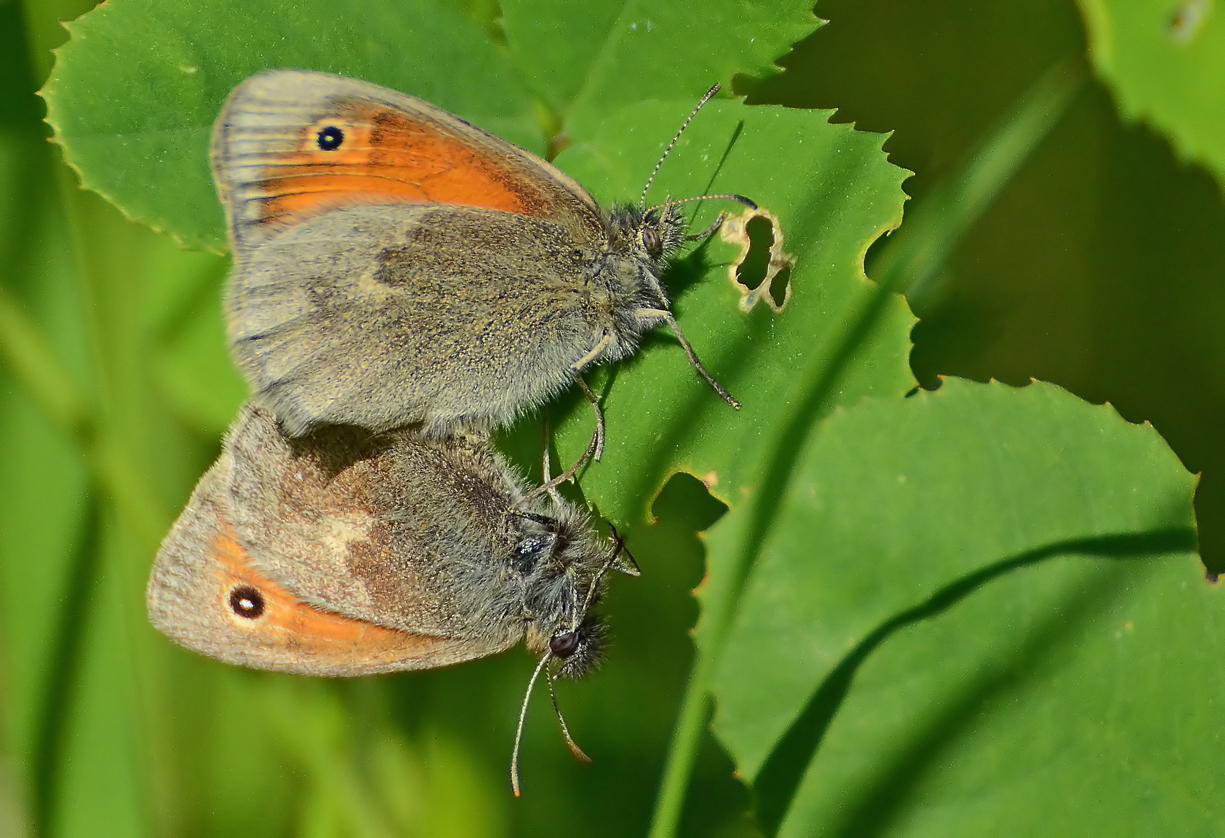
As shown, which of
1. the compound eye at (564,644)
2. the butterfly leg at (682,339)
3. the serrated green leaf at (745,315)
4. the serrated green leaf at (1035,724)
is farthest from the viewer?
the compound eye at (564,644)

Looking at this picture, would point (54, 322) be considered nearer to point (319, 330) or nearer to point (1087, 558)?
point (319, 330)

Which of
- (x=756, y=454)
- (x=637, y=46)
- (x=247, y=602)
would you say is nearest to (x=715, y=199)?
(x=637, y=46)

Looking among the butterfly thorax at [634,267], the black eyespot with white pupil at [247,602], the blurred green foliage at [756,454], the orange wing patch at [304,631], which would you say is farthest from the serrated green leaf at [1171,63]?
the black eyespot with white pupil at [247,602]

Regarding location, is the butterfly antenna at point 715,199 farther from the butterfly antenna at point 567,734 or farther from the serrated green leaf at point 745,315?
the butterfly antenna at point 567,734

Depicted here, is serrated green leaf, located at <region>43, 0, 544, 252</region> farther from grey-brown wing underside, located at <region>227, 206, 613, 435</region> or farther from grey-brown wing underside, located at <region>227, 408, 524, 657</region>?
grey-brown wing underside, located at <region>227, 408, 524, 657</region>

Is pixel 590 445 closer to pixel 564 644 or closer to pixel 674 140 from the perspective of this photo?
pixel 564 644

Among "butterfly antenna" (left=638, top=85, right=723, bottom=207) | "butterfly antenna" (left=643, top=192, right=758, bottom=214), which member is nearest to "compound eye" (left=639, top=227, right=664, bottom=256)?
"butterfly antenna" (left=643, top=192, right=758, bottom=214)

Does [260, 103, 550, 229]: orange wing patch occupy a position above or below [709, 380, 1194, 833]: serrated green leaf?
above

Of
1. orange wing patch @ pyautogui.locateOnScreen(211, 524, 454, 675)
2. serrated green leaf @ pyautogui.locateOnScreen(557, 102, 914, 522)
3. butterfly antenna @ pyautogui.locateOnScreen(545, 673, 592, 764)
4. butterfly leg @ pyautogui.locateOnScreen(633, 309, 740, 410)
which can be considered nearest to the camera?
serrated green leaf @ pyautogui.locateOnScreen(557, 102, 914, 522)
